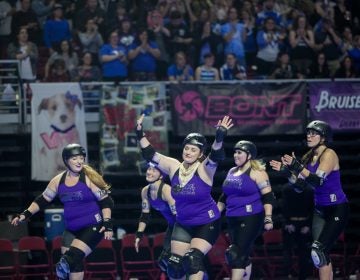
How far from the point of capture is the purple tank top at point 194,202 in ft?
36.8

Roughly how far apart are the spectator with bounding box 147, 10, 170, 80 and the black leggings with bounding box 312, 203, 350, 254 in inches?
210

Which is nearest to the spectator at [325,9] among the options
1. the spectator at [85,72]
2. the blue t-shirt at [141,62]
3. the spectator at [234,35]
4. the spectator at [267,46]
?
the spectator at [267,46]

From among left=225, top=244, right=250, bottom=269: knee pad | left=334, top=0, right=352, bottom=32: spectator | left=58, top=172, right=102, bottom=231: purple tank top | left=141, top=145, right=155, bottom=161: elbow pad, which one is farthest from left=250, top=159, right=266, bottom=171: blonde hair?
left=334, top=0, right=352, bottom=32: spectator

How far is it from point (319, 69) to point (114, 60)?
11.8 ft

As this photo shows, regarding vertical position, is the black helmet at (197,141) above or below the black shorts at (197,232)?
above

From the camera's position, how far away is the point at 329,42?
17328 millimetres

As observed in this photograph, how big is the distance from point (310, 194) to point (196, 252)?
3.98 metres

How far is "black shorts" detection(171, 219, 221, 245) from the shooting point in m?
11.3

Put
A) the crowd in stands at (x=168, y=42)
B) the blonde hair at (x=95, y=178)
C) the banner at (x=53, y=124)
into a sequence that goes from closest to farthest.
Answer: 1. the blonde hair at (x=95, y=178)
2. the banner at (x=53, y=124)
3. the crowd in stands at (x=168, y=42)

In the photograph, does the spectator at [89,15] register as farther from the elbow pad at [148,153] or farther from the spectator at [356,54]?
the elbow pad at [148,153]

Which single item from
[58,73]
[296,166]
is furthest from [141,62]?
[296,166]

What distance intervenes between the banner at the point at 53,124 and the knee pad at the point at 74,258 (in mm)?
3773

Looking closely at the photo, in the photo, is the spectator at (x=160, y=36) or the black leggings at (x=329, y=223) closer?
the black leggings at (x=329, y=223)

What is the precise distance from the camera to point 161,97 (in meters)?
15.7
